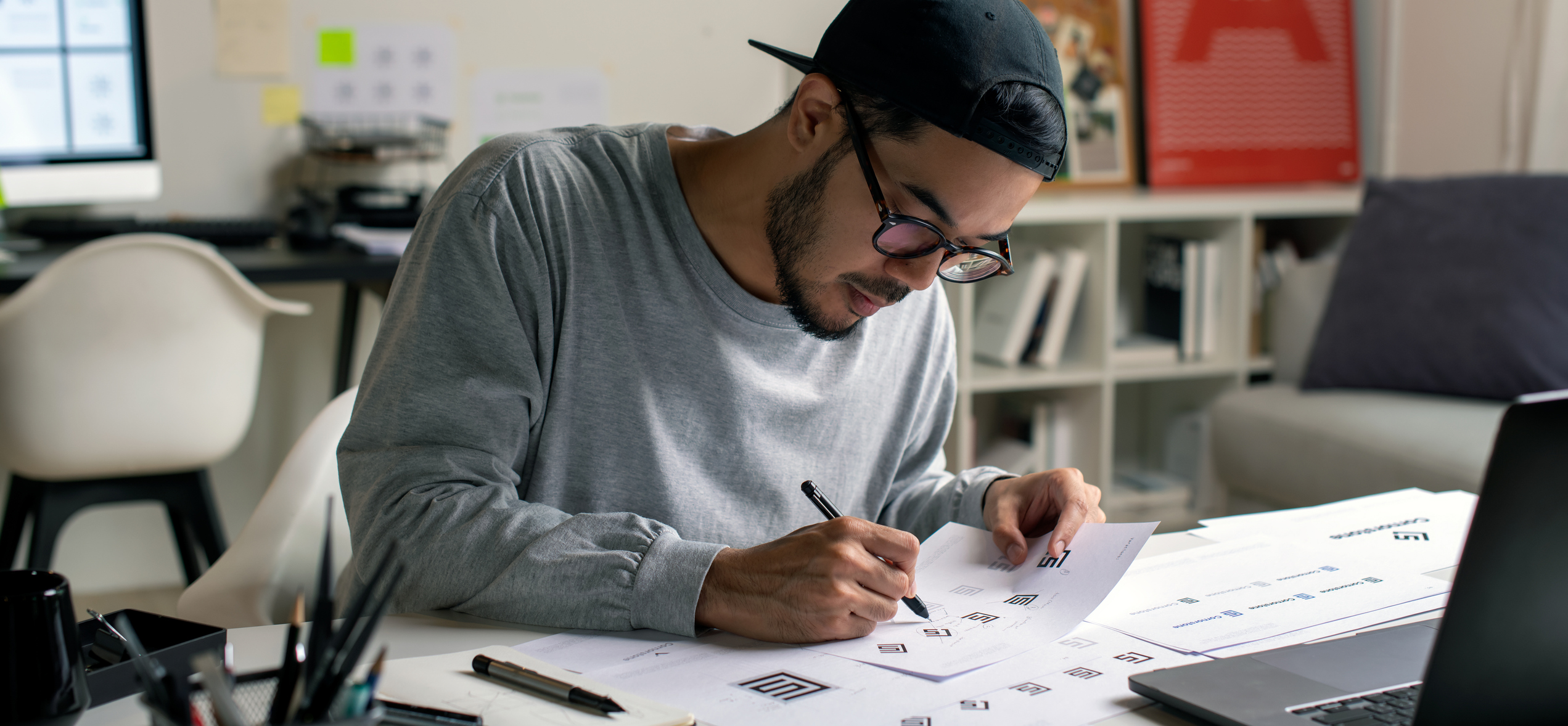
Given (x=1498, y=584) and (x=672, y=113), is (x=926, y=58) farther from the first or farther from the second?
(x=672, y=113)

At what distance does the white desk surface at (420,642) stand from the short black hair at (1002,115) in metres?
0.46

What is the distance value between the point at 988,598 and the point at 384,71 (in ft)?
7.52

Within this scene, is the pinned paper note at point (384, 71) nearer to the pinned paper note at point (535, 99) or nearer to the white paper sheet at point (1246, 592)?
the pinned paper note at point (535, 99)

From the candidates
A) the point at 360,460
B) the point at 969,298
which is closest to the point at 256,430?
the point at 969,298

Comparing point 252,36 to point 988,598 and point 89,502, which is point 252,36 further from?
point 988,598

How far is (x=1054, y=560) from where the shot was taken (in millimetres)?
1003

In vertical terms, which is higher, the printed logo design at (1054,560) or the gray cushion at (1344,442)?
the printed logo design at (1054,560)

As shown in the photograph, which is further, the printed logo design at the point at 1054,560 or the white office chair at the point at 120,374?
the white office chair at the point at 120,374

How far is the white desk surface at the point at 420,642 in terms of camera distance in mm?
719

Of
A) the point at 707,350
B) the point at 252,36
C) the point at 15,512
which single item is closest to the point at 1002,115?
the point at 707,350

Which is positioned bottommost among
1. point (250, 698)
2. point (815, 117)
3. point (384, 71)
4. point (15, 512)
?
point (15, 512)

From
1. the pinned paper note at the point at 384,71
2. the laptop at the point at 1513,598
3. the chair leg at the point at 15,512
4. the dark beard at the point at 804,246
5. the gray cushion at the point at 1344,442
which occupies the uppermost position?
the pinned paper note at the point at 384,71

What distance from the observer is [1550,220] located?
2.37 m

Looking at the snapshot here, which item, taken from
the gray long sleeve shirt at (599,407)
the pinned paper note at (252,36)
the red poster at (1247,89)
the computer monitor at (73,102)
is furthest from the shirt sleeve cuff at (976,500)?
the red poster at (1247,89)
